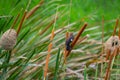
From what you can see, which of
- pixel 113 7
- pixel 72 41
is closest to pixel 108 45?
pixel 72 41

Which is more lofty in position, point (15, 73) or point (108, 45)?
point (108, 45)

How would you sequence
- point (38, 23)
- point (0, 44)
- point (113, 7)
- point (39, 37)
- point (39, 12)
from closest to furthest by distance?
1. point (0, 44)
2. point (39, 37)
3. point (38, 23)
4. point (39, 12)
5. point (113, 7)

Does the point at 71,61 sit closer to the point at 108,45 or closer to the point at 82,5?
the point at 108,45

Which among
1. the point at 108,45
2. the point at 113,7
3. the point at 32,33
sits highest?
the point at 108,45

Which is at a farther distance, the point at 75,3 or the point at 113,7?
the point at 113,7

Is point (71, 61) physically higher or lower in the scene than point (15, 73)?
lower

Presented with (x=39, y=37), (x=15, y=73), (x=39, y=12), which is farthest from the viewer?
(x=39, y=12)

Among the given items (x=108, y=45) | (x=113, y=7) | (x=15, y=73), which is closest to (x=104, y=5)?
(x=113, y=7)

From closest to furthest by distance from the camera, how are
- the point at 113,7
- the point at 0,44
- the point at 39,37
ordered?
the point at 0,44
the point at 39,37
the point at 113,7

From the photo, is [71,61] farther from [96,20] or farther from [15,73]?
[96,20]
